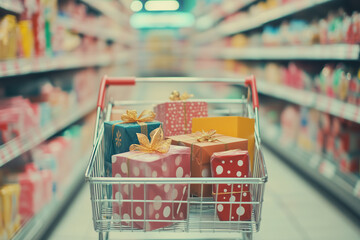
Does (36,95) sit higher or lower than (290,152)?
higher

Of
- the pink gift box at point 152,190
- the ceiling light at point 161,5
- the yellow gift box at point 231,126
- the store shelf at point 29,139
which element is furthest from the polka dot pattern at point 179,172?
the ceiling light at point 161,5

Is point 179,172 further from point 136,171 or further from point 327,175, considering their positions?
point 327,175

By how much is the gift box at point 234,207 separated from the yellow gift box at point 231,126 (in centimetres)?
22

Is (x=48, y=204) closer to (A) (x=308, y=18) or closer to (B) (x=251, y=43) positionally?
(A) (x=308, y=18)

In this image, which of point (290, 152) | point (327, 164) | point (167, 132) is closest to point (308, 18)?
point (290, 152)

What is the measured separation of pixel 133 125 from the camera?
1.21 m

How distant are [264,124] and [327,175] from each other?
1.84m

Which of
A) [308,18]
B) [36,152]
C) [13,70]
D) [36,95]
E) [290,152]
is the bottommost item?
[290,152]

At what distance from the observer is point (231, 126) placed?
4.35ft

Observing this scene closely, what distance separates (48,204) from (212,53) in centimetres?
651

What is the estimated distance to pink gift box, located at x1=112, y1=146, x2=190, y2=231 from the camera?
1.05 metres

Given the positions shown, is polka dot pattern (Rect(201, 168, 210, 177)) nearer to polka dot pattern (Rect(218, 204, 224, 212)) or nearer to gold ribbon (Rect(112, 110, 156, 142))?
polka dot pattern (Rect(218, 204, 224, 212))

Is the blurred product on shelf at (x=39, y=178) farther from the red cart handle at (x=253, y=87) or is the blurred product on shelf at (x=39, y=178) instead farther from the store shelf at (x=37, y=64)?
the red cart handle at (x=253, y=87)

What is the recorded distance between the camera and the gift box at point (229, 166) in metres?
1.08
